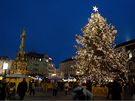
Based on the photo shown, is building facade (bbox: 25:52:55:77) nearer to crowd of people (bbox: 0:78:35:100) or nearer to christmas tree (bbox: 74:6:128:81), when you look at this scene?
christmas tree (bbox: 74:6:128:81)

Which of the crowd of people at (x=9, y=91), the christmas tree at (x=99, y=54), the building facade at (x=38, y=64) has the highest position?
the building facade at (x=38, y=64)

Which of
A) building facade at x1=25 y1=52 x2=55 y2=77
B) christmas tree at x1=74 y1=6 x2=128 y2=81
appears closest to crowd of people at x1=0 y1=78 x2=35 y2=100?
christmas tree at x1=74 y1=6 x2=128 y2=81

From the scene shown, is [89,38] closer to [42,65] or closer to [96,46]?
[96,46]

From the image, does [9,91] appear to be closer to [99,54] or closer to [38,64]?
[99,54]

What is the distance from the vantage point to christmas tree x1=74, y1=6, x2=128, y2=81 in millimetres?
45219

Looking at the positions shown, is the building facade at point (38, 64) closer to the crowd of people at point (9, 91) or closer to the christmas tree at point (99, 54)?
the christmas tree at point (99, 54)

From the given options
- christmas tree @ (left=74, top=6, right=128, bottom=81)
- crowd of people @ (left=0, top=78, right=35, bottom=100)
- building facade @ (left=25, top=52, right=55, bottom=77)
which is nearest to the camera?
crowd of people @ (left=0, top=78, right=35, bottom=100)

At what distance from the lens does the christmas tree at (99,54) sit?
45219 mm

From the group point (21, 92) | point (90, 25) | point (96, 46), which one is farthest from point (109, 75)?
point (21, 92)

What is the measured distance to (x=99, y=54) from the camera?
46250 millimetres

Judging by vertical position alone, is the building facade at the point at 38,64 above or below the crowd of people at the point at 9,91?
above

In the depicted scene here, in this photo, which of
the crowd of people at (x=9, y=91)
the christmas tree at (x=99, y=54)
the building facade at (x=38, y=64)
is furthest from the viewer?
the building facade at (x=38, y=64)

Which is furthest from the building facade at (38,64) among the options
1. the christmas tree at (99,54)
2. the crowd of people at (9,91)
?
the crowd of people at (9,91)

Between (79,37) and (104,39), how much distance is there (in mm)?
3648
